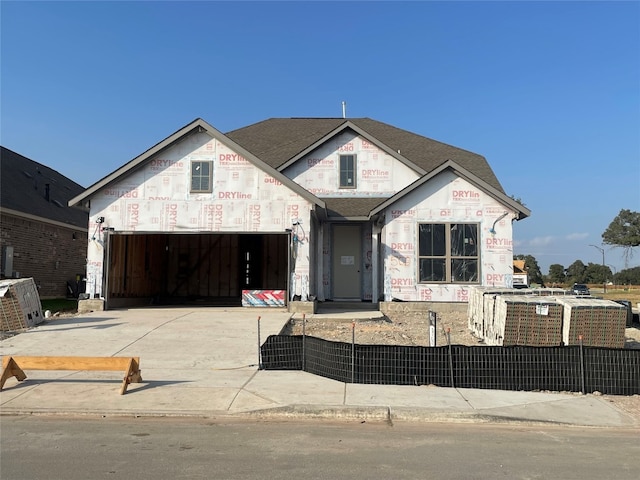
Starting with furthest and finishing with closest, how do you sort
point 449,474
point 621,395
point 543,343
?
point 543,343, point 621,395, point 449,474

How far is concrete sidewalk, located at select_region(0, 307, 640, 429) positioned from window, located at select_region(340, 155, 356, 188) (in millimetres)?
10551

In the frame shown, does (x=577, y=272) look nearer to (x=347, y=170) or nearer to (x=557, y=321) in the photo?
(x=347, y=170)

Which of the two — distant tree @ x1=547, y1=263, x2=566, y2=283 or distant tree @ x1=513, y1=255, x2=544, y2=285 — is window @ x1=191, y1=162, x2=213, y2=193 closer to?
distant tree @ x1=513, y1=255, x2=544, y2=285

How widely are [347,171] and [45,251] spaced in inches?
644

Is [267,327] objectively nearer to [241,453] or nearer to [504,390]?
[504,390]

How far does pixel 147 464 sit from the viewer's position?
505cm

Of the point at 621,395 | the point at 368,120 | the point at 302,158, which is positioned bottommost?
the point at 621,395

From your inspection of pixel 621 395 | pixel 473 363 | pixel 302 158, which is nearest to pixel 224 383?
pixel 473 363

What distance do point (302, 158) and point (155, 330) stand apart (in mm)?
10269

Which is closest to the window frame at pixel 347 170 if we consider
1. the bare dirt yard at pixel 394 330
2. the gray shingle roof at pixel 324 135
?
the gray shingle roof at pixel 324 135

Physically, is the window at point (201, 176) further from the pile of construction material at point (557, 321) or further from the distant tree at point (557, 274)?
the distant tree at point (557, 274)

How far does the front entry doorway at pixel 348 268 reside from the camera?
19609 mm

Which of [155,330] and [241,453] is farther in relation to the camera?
[155,330]

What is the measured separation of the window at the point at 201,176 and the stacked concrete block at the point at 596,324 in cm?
1182
